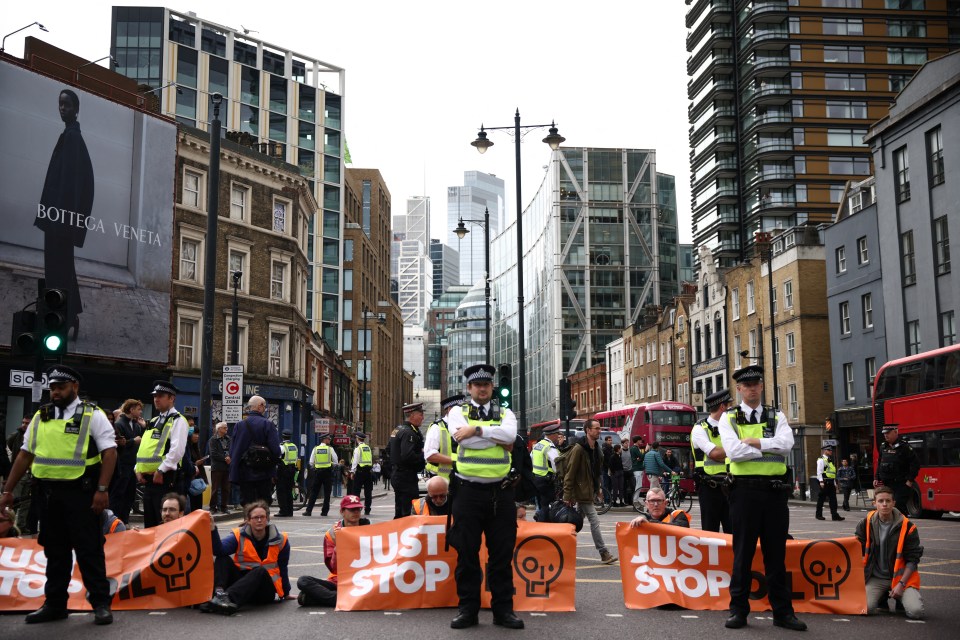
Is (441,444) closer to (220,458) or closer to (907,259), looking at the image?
(220,458)

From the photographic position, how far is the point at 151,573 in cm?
886

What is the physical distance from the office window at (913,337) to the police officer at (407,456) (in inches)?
1193

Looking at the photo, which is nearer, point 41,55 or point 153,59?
point 41,55

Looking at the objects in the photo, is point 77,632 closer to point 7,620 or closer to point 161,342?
point 7,620

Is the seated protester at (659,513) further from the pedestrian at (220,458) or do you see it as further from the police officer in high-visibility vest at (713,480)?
the pedestrian at (220,458)

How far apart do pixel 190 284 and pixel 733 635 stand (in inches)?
1363

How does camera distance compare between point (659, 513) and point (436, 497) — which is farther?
point (436, 497)

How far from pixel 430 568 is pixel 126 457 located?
5725mm

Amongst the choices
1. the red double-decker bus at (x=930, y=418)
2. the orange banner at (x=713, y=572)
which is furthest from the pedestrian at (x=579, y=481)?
the red double-decker bus at (x=930, y=418)

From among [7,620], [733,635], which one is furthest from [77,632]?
[733,635]

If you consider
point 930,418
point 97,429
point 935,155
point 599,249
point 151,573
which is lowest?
point 151,573

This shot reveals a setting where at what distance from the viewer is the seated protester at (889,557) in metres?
8.70

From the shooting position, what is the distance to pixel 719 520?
10.9 m

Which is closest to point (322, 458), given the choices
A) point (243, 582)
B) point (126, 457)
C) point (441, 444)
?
point (126, 457)
